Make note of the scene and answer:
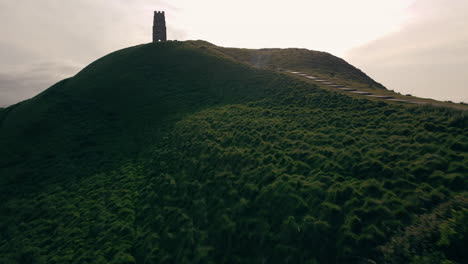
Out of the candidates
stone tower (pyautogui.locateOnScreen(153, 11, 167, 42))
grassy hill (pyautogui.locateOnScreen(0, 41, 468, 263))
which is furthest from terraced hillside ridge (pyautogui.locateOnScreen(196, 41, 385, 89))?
stone tower (pyautogui.locateOnScreen(153, 11, 167, 42))

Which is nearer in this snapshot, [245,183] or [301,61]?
[245,183]

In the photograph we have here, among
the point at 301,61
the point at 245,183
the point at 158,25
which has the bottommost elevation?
the point at 245,183

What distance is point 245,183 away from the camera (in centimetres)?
1502

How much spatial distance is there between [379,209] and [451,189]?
10.4 feet

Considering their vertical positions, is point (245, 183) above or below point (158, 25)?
below

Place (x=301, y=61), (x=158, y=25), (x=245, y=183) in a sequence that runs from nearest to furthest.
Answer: (x=245, y=183) → (x=301, y=61) → (x=158, y=25)

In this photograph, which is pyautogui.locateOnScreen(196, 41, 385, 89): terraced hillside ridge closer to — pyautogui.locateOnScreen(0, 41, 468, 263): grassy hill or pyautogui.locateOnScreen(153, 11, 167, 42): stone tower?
pyautogui.locateOnScreen(0, 41, 468, 263): grassy hill

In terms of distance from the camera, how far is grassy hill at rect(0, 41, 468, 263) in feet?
33.7

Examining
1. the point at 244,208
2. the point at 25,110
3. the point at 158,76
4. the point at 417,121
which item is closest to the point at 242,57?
the point at 158,76

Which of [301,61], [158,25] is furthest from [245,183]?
[158,25]

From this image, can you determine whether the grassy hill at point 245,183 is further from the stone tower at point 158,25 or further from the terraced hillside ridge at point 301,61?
the stone tower at point 158,25

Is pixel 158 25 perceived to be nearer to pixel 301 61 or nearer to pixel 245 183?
pixel 301 61

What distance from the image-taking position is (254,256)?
10.8 metres

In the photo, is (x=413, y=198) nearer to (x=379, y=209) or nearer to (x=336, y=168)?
(x=379, y=209)
